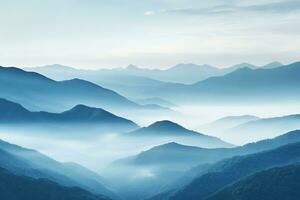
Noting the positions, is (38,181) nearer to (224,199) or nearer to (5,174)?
(5,174)

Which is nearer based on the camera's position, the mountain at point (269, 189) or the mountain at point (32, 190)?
the mountain at point (32, 190)

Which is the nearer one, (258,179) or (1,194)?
(1,194)

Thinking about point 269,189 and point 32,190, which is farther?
point 269,189

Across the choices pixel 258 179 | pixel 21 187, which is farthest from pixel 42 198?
pixel 258 179
